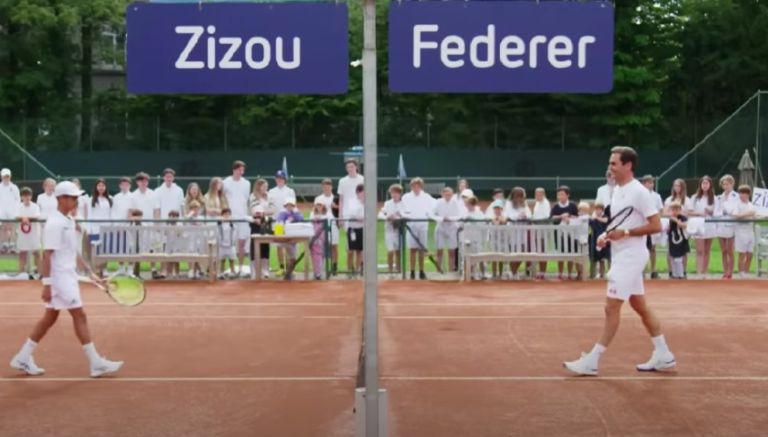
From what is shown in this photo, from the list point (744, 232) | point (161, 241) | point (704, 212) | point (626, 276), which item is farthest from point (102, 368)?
point (744, 232)

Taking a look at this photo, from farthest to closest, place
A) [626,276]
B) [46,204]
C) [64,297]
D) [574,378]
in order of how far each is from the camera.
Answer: [46,204] → [574,378] → [64,297] → [626,276]

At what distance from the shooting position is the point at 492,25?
23.0 ft

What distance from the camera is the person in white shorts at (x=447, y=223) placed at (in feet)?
64.3

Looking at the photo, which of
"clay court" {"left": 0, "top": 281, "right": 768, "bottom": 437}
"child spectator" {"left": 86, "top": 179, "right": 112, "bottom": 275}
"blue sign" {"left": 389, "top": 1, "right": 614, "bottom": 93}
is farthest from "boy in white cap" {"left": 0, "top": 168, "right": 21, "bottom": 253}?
"blue sign" {"left": 389, "top": 1, "right": 614, "bottom": 93}

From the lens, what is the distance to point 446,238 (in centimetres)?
1986

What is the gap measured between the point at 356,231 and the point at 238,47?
12.1 meters

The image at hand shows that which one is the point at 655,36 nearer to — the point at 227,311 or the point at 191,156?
the point at 191,156

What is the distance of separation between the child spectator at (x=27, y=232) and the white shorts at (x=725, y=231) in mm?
11761

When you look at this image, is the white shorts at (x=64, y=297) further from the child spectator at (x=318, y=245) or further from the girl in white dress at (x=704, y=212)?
the girl in white dress at (x=704, y=212)

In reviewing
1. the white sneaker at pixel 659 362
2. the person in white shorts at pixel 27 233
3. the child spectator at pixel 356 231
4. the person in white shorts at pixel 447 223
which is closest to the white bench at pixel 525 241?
the person in white shorts at pixel 447 223

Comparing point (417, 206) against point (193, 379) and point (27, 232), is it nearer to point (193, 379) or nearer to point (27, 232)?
point (27, 232)

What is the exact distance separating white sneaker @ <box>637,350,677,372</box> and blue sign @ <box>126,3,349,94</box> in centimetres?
465

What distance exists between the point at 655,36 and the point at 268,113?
721 inches

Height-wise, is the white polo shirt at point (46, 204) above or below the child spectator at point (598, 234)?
above
